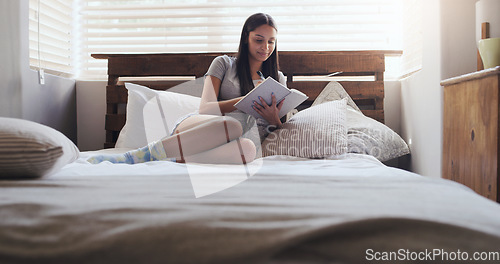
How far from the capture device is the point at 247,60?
6.53 feet

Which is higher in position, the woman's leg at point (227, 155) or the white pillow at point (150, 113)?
the white pillow at point (150, 113)

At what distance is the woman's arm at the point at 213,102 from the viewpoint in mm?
1762

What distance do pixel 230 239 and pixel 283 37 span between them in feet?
6.97

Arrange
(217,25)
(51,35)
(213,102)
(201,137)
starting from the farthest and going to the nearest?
(217,25) < (51,35) < (213,102) < (201,137)

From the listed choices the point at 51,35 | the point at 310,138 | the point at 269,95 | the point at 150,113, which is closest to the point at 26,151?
the point at 269,95

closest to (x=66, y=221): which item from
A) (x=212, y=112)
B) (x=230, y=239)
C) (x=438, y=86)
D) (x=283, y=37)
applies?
(x=230, y=239)

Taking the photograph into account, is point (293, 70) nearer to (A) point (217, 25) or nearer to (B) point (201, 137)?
(A) point (217, 25)

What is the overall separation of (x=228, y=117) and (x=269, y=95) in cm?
20

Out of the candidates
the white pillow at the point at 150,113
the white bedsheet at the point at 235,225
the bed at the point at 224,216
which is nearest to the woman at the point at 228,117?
the white pillow at the point at 150,113

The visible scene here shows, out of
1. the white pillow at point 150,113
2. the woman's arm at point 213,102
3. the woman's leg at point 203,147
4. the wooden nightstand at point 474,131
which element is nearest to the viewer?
the wooden nightstand at point 474,131

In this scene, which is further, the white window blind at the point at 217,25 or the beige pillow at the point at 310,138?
the white window blind at the point at 217,25

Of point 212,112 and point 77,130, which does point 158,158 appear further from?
point 77,130

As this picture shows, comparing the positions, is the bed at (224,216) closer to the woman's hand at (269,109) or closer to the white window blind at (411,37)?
the woman's hand at (269,109)

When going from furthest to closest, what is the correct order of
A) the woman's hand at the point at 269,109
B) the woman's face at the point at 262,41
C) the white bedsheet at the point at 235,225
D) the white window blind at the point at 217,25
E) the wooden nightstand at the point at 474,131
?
the white window blind at the point at 217,25, the woman's face at the point at 262,41, the woman's hand at the point at 269,109, the wooden nightstand at the point at 474,131, the white bedsheet at the point at 235,225
